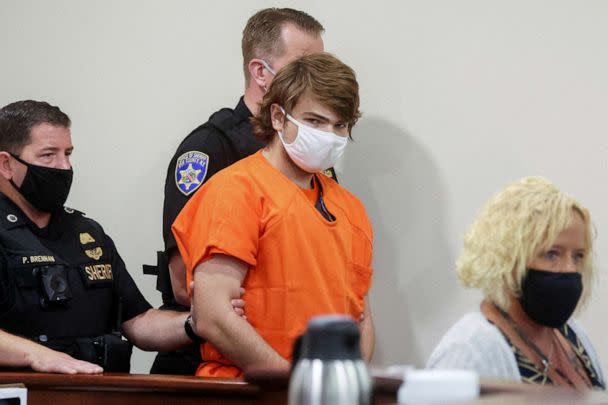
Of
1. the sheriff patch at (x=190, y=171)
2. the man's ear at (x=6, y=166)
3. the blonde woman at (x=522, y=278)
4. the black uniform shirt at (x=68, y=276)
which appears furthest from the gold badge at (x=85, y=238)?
the blonde woman at (x=522, y=278)

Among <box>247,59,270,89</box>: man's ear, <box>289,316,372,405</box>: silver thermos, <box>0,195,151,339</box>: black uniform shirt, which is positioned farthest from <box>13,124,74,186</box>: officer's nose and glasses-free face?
<box>289,316,372,405</box>: silver thermos

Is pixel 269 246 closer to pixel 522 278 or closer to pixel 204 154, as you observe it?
pixel 204 154

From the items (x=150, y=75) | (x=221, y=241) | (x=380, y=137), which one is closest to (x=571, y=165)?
(x=380, y=137)

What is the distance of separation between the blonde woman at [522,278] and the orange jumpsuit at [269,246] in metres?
0.69

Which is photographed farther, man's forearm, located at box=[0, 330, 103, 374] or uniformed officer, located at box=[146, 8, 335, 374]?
uniformed officer, located at box=[146, 8, 335, 374]

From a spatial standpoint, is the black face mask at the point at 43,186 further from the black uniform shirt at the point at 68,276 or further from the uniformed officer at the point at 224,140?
the uniformed officer at the point at 224,140

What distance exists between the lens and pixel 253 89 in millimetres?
3262

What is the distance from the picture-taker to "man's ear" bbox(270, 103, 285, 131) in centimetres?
280

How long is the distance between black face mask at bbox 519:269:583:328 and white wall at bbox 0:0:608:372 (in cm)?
123

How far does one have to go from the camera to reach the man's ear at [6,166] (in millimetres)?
3234

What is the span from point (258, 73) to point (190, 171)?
1.36 ft

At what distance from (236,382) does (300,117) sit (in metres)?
0.76

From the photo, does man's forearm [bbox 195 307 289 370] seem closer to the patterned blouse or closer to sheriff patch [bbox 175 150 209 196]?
sheriff patch [bbox 175 150 209 196]

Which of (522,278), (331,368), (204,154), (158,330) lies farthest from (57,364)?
(331,368)
